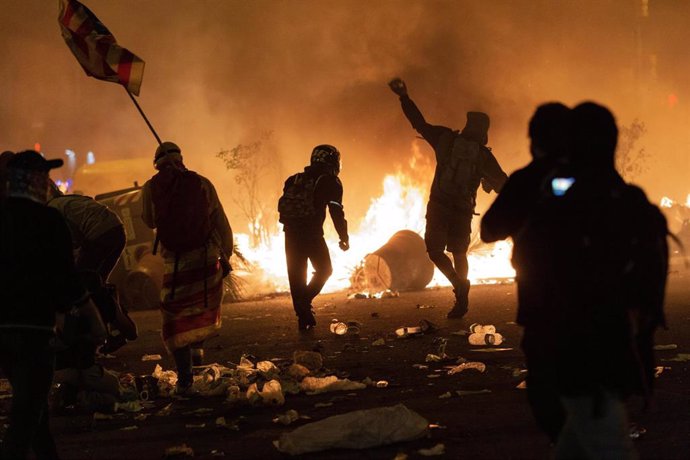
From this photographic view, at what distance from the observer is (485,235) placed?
10.8ft

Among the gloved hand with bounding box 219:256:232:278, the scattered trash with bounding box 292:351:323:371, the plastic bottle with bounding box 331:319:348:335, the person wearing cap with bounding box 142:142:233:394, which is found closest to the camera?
the person wearing cap with bounding box 142:142:233:394

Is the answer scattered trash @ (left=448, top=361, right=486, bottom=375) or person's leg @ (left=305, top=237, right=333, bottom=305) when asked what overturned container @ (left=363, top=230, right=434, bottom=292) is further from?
scattered trash @ (left=448, top=361, right=486, bottom=375)

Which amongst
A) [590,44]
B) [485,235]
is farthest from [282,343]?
[590,44]

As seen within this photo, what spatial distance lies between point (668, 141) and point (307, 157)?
11.6 m

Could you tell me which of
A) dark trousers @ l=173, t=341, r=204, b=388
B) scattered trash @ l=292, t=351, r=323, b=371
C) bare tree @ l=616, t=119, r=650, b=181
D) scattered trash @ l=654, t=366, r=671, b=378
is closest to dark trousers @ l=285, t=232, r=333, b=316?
scattered trash @ l=292, t=351, r=323, b=371

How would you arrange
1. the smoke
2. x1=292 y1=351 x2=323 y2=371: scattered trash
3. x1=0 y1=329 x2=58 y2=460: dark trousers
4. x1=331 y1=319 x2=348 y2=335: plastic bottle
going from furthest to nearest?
the smoke < x1=331 y1=319 x2=348 y2=335: plastic bottle < x1=292 y1=351 x2=323 y2=371: scattered trash < x1=0 y1=329 x2=58 y2=460: dark trousers

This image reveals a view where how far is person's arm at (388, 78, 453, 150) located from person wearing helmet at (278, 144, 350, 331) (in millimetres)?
902

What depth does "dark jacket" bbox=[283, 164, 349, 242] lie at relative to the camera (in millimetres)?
9211

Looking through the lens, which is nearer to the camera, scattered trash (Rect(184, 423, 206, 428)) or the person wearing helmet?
scattered trash (Rect(184, 423, 206, 428))

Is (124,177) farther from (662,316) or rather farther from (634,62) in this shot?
(662,316)

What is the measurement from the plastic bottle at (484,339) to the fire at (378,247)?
730 cm

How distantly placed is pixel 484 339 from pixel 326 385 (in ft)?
6.56

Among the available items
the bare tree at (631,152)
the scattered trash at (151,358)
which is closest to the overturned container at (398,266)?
the scattered trash at (151,358)

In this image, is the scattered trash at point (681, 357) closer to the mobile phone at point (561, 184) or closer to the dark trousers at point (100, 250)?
the dark trousers at point (100, 250)
